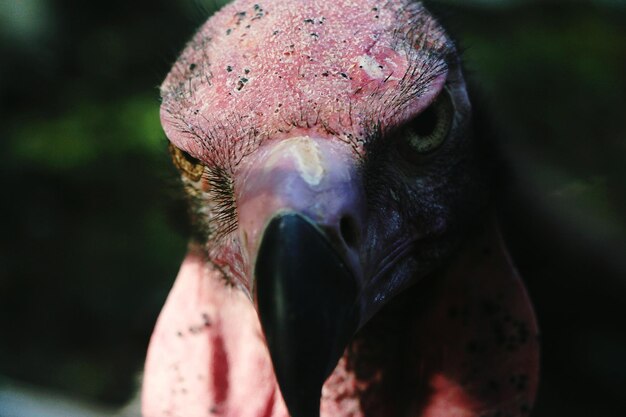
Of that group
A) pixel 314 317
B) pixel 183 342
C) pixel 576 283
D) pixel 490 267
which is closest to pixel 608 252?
pixel 576 283

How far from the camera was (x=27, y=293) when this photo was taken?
15.5 ft

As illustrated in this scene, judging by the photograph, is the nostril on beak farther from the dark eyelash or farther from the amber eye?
the amber eye

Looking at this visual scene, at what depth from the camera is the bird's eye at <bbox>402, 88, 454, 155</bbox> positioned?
1.87 metres

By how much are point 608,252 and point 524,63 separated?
45.0 inches

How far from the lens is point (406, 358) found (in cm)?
223

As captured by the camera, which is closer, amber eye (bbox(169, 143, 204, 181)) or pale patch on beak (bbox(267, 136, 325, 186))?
pale patch on beak (bbox(267, 136, 325, 186))

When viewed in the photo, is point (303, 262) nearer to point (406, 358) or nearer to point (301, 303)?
point (301, 303)

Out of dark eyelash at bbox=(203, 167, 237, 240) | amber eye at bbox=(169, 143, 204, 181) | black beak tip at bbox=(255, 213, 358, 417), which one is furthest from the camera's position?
amber eye at bbox=(169, 143, 204, 181)

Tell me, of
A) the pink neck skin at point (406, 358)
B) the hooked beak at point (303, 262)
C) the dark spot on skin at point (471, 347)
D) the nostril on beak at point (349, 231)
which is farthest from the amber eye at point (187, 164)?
the dark spot on skin at point (471, 347)

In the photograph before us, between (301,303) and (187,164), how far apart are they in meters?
0.67

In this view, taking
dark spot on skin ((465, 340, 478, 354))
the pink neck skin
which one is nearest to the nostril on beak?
the pink neck skin

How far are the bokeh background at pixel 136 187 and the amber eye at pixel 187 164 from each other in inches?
73.8

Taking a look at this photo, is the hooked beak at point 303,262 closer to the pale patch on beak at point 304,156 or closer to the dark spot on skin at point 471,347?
the pale patch on beak at point 304,156

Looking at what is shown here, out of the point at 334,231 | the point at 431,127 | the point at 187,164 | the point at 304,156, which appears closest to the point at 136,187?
the point at 187,164
